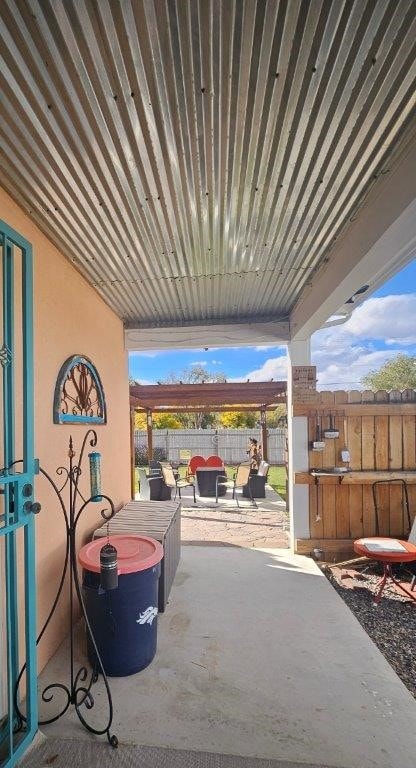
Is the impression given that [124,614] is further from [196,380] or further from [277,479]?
[196,380]

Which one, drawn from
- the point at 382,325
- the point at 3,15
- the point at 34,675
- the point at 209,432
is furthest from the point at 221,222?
the point at 382,325

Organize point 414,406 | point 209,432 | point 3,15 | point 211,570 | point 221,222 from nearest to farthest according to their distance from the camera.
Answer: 1. point 3,15
2. point 221,222
3. point 211,570
4. point 414,406
5. point 209,432

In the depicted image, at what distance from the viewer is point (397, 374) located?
1684cm

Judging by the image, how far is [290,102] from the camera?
1.46m

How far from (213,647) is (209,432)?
446 inches

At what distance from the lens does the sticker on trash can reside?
217 centimetres

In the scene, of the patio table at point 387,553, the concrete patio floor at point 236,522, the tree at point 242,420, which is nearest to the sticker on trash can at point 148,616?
the patio table at point 387,553

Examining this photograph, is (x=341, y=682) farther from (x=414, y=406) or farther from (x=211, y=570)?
(x=414, y=406)

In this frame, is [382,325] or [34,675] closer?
[34,675]

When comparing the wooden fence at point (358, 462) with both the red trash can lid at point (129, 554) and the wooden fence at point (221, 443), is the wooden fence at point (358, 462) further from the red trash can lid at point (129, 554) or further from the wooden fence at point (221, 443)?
the wooden fence at point (221, 443)

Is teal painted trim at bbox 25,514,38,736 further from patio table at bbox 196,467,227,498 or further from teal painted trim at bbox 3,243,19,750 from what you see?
patio table at bbox 196,467,227,498

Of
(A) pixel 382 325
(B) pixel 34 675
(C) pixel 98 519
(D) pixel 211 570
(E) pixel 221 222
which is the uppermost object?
(A) pixel 382 325

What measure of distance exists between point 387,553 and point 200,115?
3.55m

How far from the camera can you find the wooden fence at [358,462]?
3980 mm
